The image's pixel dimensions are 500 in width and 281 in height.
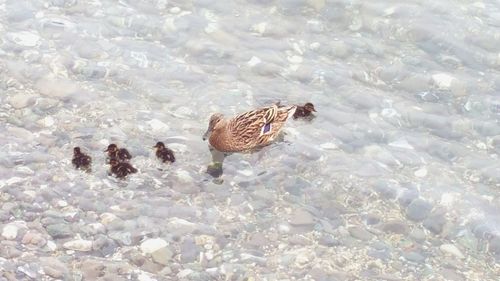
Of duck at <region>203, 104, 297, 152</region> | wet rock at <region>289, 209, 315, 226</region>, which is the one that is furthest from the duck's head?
wet rock at <region>289, 209, 315, 226</region>

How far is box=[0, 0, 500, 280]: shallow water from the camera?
30.0ft

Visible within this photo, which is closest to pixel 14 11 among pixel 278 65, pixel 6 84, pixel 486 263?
pixel 6 84

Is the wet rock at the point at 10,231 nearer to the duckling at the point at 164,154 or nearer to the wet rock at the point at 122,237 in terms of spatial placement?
the wet rock at the point at 122,237

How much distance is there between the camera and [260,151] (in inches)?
450

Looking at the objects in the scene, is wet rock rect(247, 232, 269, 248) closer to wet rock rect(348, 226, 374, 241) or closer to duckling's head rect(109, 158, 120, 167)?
wet rock rect(348, 226, 374, 241)

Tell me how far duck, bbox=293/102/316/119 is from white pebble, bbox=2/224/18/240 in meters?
4.83

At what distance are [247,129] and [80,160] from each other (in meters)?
2.55

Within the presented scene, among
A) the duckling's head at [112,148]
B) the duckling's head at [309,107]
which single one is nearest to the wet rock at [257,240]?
the duckling's head at [112,148]

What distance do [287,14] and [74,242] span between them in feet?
24.3

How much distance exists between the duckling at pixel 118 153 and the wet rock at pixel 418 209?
156 inches

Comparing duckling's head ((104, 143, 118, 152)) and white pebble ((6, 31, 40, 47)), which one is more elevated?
white pebble ((6, 31, 40, 47))

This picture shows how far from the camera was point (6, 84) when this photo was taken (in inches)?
461

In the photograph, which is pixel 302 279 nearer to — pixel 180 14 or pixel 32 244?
pixel 32 244

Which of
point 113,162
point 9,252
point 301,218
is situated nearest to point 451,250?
point 301,218
